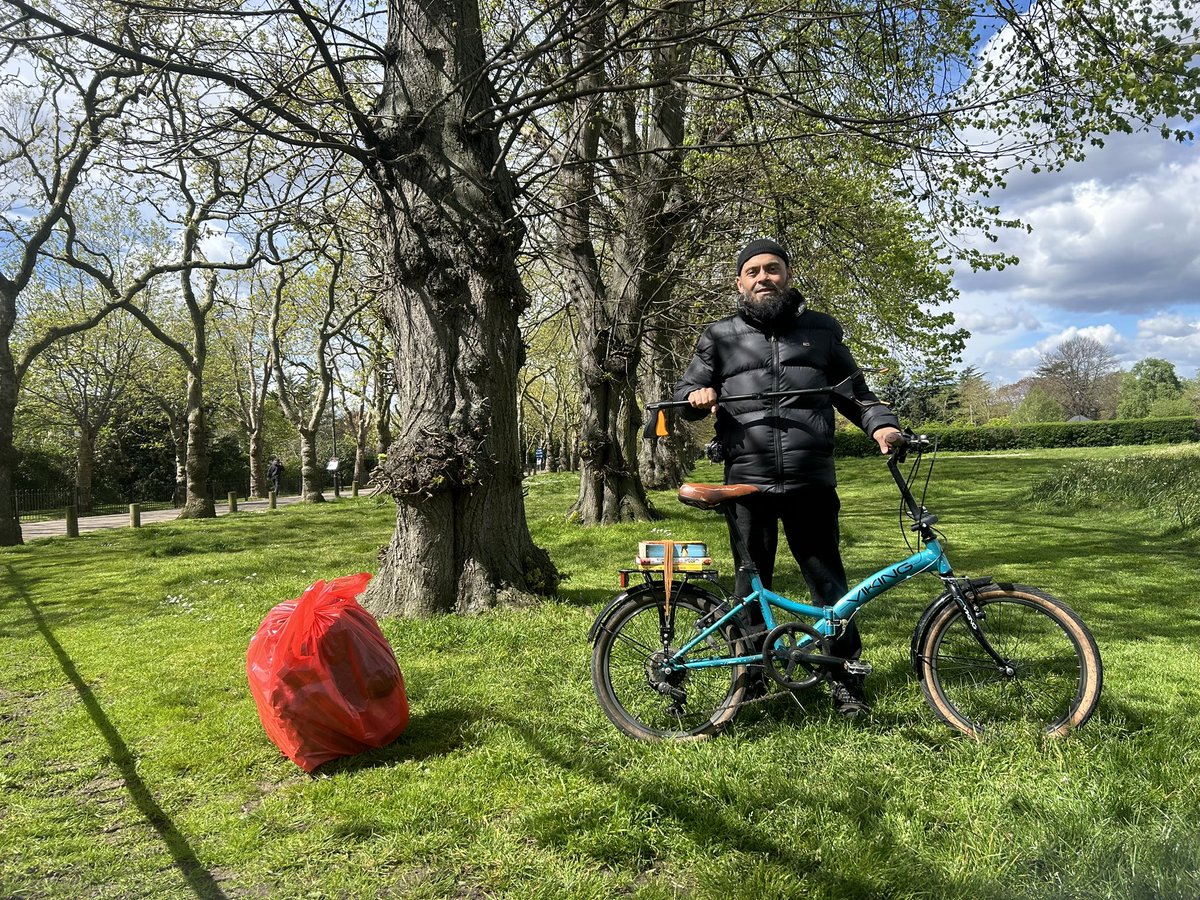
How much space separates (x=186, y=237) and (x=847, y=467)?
20.9 meters

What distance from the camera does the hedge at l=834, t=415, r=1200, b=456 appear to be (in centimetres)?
3541

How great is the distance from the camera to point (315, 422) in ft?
74.9

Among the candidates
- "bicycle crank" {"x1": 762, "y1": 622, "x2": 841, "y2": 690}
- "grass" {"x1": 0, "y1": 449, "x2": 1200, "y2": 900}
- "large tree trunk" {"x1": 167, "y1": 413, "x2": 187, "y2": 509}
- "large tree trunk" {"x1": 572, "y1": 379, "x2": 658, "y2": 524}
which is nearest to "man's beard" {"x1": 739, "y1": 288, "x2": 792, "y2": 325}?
"bicycle crank" {"x1": 762, "y1": 622, "x2": 841, "y2": 690}

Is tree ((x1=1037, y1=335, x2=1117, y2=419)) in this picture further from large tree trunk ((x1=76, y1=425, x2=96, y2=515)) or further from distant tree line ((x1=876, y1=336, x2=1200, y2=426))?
large tree trunk ((x1=76, y1=425, x2=96, y2=515))

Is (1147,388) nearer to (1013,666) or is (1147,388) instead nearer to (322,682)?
(1013,666)

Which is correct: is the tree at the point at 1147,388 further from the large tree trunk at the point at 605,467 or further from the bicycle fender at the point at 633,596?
the bicycle fender at the point at 633,596

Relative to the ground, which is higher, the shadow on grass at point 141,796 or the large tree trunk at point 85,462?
the large tree trunk at point 85,462

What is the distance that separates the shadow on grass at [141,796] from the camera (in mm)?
2461

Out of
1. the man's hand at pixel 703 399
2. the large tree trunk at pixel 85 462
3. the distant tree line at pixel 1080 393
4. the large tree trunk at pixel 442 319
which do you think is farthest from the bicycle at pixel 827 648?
the distant tree line at pixel 1080 393

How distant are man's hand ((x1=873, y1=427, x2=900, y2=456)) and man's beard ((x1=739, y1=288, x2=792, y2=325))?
27.6 inches

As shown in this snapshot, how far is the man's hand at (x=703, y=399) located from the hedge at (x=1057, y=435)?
32.8 metres

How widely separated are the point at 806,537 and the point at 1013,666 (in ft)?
3.45

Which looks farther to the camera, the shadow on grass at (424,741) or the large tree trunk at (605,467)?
the large tree trunk at (605,467)

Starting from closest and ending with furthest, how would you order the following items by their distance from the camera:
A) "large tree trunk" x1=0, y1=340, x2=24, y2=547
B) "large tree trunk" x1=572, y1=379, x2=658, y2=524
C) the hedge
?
1. "large tree trunk" x1=572, y1=379, x2=658, y2=524
2. "large tree trunk" x1=0, y1=340, x2=24, y2=547
3. the hedge
